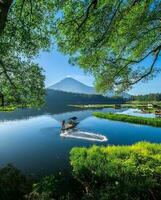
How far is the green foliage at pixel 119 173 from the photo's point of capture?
1031 cm

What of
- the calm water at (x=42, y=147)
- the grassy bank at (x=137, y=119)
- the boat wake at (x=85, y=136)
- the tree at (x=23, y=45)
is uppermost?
the tree at (x=23, y=45)

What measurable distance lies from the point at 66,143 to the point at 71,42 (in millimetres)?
20475

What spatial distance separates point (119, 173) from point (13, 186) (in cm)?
564

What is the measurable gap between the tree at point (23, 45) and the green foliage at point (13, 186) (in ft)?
19.9

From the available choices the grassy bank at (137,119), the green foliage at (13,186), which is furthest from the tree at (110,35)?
the grassy bank at (137,119)

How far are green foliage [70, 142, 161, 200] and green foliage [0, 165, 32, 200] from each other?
8.59 ft

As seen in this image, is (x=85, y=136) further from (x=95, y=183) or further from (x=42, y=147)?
(x=95, y=183)

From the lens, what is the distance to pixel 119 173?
550 inches

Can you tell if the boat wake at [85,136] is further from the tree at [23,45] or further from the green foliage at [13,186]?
the green foliage at [13,186]

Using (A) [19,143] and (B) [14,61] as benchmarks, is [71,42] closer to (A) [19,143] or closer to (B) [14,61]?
(B) [14,61]

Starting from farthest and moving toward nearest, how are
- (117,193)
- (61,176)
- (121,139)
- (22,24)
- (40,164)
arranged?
(121,139), (40,164), (22,24), (61,176), (117,193)

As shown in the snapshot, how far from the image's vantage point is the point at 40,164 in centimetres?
2431

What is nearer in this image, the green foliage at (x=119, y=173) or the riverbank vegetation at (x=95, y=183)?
A: the riverbank vegetation at (x=95, y=183)

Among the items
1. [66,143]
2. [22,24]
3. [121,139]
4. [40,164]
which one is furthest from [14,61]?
[121,139]
